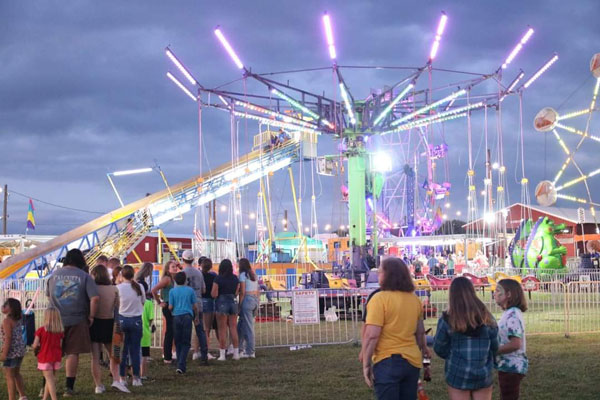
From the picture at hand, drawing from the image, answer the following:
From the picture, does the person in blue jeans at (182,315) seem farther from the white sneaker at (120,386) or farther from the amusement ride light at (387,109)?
the amusement ride light at (387,109)

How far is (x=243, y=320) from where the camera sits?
1162 centimetres

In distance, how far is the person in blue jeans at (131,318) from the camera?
8992 millimetres

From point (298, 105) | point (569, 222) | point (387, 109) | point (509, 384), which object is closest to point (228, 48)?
point (298, 105)

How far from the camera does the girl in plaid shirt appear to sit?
15.6ft

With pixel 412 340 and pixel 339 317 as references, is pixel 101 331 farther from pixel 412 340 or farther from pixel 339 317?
pixel 339 317

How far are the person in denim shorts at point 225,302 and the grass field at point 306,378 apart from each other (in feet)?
1.25

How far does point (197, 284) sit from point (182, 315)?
81cm

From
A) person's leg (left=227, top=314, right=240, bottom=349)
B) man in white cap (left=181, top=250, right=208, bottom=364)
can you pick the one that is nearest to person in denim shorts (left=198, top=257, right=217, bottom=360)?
man in white cap (left=181, top=250, right=208, bottom=364)

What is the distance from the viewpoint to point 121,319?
902 cm

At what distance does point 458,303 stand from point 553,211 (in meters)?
60.4

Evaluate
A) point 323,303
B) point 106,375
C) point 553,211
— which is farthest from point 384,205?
point 106,375

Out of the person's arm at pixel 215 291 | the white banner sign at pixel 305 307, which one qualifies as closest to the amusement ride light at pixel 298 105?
the white banner sign at pixel 305 307

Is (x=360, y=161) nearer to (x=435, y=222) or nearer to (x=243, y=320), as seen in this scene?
(x=243, y=320)

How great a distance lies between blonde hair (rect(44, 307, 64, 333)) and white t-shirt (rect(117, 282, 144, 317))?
147 cm
